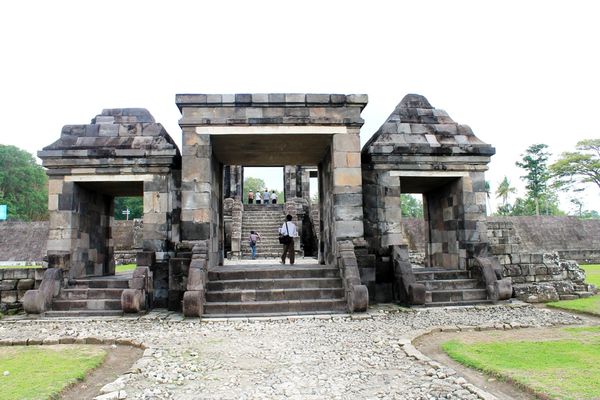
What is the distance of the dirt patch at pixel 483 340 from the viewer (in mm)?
4391

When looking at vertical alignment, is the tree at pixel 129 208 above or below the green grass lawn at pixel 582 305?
above

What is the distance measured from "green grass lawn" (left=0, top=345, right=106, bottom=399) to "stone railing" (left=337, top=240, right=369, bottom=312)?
14.3ft

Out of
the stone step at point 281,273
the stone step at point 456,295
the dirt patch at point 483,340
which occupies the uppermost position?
the stone step at point 281,273

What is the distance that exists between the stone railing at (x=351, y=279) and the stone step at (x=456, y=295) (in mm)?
1861

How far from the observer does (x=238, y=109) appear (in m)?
9.57

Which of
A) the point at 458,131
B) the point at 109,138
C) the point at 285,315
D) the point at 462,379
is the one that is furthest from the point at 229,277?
the point at 458,131

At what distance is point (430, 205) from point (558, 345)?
7220 millimetres

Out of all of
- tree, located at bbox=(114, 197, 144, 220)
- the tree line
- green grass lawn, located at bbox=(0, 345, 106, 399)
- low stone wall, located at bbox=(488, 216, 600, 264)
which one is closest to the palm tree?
the tree line

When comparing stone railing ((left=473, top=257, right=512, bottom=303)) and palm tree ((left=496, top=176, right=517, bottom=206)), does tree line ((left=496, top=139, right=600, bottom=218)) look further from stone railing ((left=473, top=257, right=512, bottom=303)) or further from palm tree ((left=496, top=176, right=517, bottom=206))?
stone railing ((left=473, top=257, right=512, bottom=303))

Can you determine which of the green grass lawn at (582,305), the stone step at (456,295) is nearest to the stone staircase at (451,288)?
the stone step at (456,295)

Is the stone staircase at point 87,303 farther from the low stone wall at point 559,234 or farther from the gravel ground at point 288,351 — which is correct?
the low stone wall at point 559,234

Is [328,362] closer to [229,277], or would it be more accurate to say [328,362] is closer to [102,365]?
[102,365]

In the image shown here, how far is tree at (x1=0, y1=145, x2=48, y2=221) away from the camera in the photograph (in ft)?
120

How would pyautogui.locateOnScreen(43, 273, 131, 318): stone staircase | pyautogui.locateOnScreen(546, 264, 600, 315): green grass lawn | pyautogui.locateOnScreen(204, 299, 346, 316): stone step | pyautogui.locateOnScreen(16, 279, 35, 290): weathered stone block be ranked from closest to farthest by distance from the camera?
pyautogui.locateOnScreen(204, 299, 346, 316): stone step < pyautogui.locateOnScreen(546, 264, 600, 315): green grass lawn < pyautogui.locateOnScreen(43, 273, 131, 318): stone staircase < pyautogui.locateOnScreen(16, 279, 35, 290): weathered stone block
